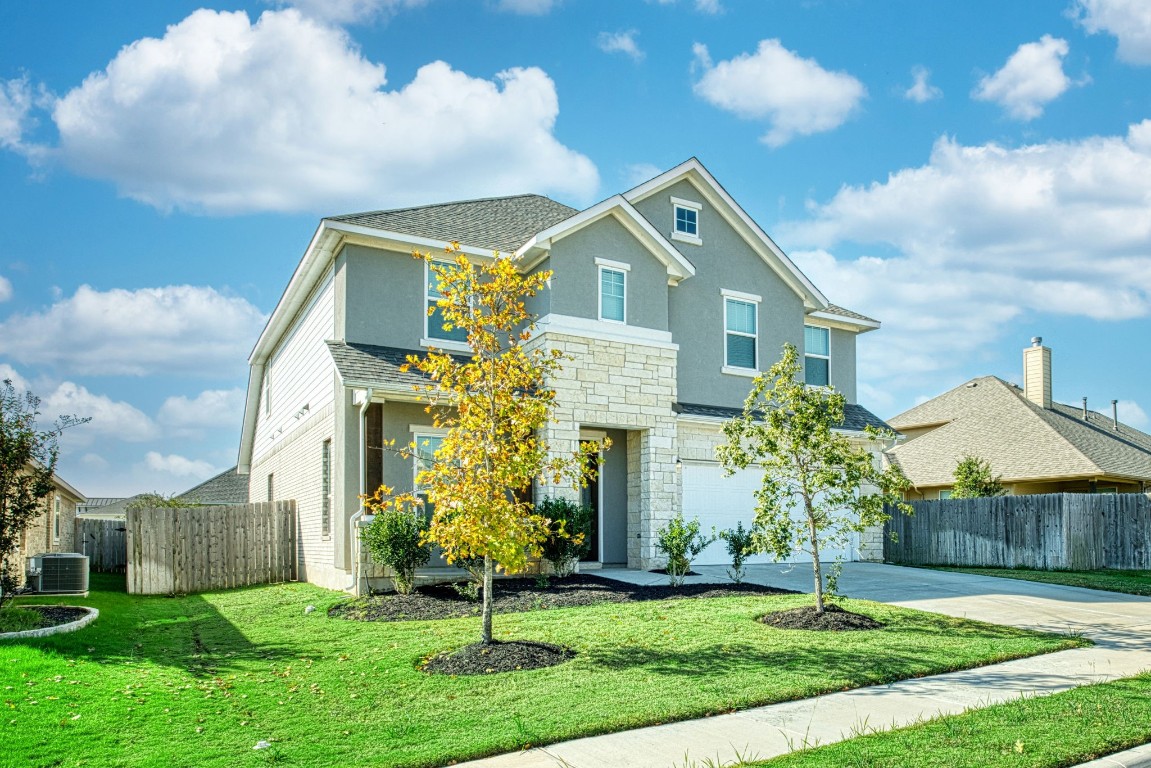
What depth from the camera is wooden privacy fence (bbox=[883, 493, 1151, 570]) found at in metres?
20.0

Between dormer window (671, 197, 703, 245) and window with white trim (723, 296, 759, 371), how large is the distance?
158 centimetres

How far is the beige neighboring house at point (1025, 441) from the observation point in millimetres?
26078

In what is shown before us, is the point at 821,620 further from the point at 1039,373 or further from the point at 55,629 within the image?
the point at 1039,373

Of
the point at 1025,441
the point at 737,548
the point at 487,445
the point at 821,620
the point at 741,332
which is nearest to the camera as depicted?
the point at 487,445

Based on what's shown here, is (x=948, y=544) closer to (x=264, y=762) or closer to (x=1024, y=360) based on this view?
(x=1024, y=360)

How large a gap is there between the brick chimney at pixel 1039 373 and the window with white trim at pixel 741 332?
15244mm

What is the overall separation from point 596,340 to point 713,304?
4050mm

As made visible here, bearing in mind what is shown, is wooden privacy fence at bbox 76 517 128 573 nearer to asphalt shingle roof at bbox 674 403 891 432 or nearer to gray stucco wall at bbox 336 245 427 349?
gray stucco wall at bbox 336 245 427 349

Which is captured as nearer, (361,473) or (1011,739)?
(1011,739)

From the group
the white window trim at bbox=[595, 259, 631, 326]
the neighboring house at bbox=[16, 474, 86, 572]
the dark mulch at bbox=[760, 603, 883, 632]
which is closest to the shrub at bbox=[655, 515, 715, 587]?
the dark mulch at bbox=[760, 603, 883, 632]

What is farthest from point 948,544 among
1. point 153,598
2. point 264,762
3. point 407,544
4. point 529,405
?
point 264,762

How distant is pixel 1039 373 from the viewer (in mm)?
30703

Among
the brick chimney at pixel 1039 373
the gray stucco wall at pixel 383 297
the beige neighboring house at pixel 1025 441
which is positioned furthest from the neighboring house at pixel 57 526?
the brick chimney at pixel 1039 373

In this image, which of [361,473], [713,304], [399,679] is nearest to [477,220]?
[713,304]
